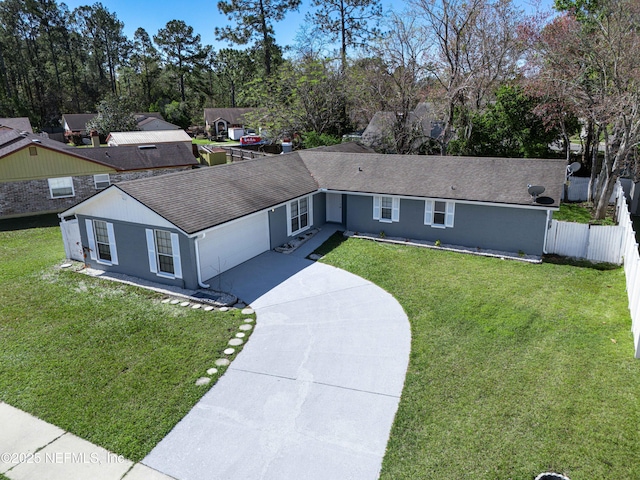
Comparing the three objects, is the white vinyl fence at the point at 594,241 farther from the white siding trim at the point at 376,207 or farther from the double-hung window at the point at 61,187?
the double-hung window at the point at 61,187

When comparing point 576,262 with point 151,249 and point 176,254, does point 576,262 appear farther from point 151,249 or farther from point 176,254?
point 151,249

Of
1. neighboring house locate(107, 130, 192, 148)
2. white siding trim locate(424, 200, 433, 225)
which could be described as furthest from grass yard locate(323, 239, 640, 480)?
neighboring house locate(107, 130, 192, 148)

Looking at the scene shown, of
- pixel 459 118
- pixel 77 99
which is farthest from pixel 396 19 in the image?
pixel 77 99

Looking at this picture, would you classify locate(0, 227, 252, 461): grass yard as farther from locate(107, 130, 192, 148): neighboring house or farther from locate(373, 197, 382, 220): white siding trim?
locate(107, 130, 192, 148): neighboring house

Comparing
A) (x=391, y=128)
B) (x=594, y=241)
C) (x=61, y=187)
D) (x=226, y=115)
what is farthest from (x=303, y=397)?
(x=226, y=115)

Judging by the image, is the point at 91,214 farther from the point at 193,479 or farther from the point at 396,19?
the point at 396,19

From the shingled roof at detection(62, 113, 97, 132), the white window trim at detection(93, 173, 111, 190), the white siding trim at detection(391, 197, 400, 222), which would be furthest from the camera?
the shingled roof at detection(62, 113, 97, 132)

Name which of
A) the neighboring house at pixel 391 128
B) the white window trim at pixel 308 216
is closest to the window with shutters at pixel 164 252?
the white window trim at pixel 308 216
